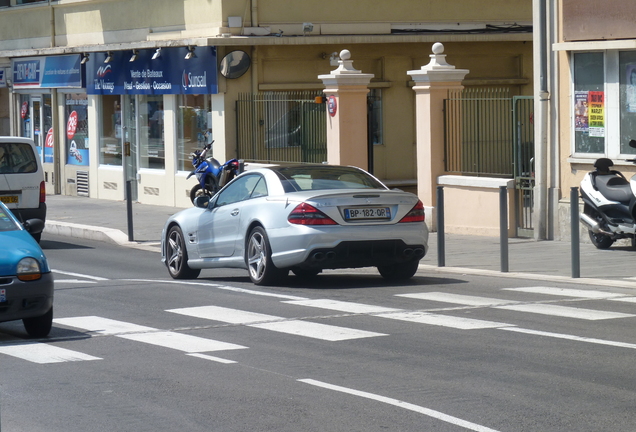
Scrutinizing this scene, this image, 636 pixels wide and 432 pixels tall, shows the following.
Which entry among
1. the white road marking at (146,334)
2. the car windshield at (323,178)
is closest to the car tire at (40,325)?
the white road marking at (146,334)

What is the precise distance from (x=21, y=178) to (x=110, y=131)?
414 inches

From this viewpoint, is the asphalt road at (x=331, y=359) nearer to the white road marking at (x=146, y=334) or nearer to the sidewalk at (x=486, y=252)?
the white road marking at (x=146, y=334)

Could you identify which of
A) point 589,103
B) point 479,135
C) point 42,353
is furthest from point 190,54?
point 42,353

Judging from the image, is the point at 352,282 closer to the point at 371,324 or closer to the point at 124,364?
the point at 371,324

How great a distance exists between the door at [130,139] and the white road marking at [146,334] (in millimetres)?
17879

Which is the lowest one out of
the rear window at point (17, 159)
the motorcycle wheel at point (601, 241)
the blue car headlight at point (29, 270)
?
the motorcycle wheel at point (601, 241)

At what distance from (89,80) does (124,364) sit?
2225 centimetres

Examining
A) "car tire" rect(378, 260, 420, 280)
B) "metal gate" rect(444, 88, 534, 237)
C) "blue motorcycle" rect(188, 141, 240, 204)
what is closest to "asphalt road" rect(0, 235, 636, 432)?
"car tire" rect(378, 260, 420, 280)

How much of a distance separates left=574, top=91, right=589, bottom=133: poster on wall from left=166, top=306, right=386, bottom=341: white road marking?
308 inches

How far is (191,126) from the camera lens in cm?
2623

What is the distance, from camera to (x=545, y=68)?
58.3 feet

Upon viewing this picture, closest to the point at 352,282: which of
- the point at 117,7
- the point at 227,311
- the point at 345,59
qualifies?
the point at 227,311

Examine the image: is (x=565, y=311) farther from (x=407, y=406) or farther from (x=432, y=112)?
(x=432, y=112)

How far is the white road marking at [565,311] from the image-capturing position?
10.3 meters
